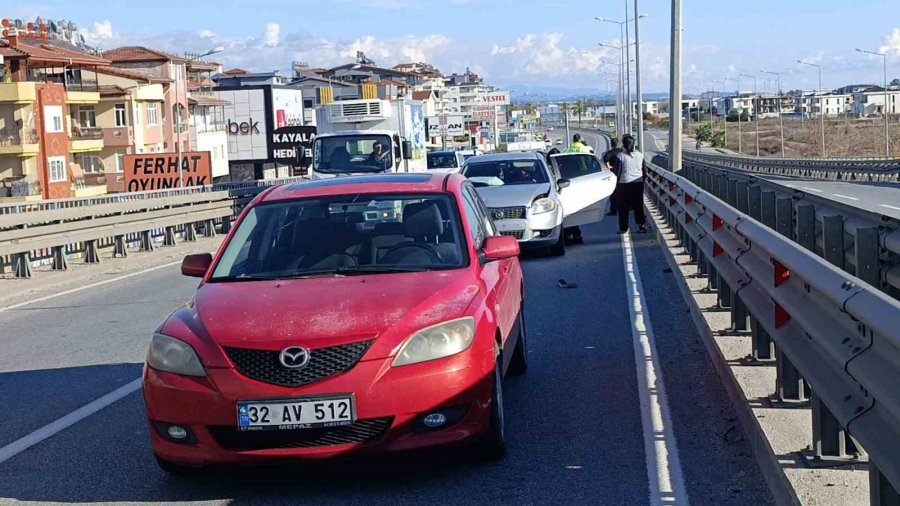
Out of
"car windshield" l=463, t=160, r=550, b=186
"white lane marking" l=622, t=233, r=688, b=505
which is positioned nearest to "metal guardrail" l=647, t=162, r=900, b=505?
"white lane marking" l=622, t=233, r=688, b=505

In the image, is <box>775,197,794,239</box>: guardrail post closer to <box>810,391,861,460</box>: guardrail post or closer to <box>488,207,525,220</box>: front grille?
<box>810,391,861,460</box>: guardrail post

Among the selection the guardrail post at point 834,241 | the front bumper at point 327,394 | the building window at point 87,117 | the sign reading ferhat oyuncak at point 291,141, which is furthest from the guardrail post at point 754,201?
the building window at point 87,117

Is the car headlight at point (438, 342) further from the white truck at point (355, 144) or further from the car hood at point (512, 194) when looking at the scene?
the white truck at point (355, 144)

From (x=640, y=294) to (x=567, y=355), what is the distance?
13.2 ft

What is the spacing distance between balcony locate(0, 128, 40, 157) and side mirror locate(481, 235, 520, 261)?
2276 inches

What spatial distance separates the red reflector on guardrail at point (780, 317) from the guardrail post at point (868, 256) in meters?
0.40

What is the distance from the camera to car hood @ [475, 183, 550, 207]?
18.4 m

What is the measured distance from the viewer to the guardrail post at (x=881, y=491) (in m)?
4.00

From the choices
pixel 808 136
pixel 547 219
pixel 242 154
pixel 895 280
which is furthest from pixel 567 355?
pixel 808 136

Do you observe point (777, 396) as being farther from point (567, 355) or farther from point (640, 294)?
point (640, 294)

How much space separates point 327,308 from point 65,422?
2.47 meters

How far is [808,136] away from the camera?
476 ft

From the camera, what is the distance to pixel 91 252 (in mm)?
20281

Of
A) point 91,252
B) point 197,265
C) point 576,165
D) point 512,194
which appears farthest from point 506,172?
point 197,265
